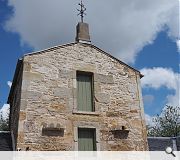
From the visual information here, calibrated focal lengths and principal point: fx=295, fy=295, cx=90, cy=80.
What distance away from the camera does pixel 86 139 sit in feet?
37.4

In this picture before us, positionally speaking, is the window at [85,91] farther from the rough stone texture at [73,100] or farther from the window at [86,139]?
the window at [86,139]

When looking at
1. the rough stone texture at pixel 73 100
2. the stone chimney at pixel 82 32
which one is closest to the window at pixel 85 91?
the rough stone texture at pixel 73 100

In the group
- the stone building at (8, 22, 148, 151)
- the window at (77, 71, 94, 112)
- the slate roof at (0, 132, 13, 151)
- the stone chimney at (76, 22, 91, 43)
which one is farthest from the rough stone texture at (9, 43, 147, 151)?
the slate roof at (0, 132, 13, 151)

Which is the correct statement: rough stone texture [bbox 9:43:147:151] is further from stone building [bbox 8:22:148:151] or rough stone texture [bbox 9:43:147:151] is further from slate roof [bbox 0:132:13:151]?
slate roof [bbox 0:132:13:151]

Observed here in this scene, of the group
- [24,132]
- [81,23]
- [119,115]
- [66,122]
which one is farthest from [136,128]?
[81,23]

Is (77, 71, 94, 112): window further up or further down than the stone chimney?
further down

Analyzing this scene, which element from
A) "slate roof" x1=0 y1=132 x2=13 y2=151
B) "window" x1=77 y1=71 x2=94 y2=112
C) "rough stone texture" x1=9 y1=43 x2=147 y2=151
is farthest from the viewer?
"window" x1=77 y1=71 x2=94 y2=112

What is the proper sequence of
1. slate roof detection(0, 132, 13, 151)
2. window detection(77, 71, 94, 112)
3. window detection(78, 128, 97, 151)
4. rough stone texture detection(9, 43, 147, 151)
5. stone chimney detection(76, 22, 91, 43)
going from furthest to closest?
stone chimney detection(76, 22, 91, 43)
window detection(77, 71, 94, 112)
window detection(78, 128, 97, 151)
slate roof detection(0, 132, 13, 151)
rough stone texture detection(9, 43, 147, 151)

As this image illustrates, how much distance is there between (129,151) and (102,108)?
1999 mm

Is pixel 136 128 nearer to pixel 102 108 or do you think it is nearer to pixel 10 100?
pixel 102 108

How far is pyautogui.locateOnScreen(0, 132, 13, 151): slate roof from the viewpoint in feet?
35.9

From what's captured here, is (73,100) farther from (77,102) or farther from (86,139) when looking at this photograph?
(86,139)

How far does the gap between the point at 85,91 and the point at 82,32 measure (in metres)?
3.09

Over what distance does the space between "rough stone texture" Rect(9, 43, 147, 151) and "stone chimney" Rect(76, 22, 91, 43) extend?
611 millimetres
